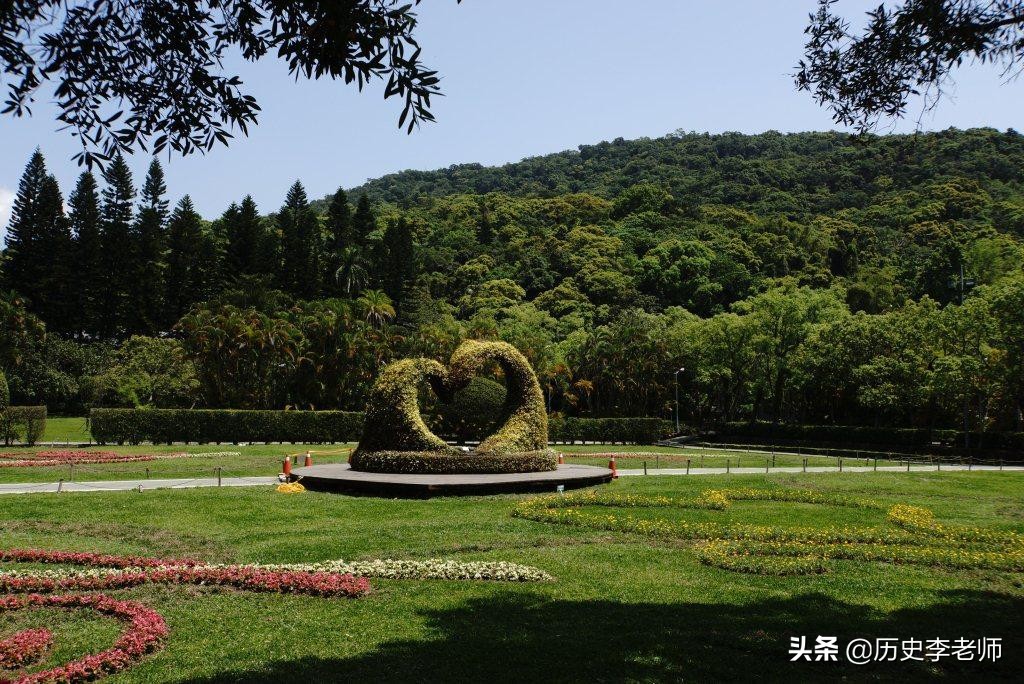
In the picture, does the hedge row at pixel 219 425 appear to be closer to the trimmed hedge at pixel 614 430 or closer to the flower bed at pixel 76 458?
the flower bed at pixel 76 458

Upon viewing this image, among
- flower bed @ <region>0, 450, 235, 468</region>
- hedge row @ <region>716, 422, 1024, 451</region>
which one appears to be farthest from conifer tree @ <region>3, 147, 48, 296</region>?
hedge row @ <region>716, 422, 1024, 451</region>

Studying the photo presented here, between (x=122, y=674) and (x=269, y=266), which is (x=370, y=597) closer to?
(x=122, y=674)

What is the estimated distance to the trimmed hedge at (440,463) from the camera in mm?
19469

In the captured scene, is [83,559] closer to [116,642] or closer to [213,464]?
[116,642]

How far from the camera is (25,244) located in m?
65.4

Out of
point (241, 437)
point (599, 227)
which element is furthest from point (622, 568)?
point (599, 227)

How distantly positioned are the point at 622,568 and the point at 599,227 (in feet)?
288

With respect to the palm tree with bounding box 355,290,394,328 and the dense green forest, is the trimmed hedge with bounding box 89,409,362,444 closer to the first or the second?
the dense green forest

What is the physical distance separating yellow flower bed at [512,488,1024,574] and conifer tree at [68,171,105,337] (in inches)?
2347

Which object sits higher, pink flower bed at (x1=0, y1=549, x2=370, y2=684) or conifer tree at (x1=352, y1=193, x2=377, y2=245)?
conifer tree at (x1=352, y1=193, x2=377, y2=245)

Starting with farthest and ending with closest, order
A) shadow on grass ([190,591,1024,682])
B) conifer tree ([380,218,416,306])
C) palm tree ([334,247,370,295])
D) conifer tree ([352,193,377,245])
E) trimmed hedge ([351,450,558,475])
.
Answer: conifer tree ([352,193,377,245]) < conifer tree ([380,218,416,306]) < palm tree ([334,247,370,295]) < trimmed hedge ([351,450,558,475]) < shadow on grass ([190,591,1024,682])

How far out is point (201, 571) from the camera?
9594 mm

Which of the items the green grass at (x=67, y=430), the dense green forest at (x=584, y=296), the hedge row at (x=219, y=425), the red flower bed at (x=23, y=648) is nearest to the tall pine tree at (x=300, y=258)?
the dense green forest at (x=584, y=296)

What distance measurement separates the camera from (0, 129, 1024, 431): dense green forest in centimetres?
4719
